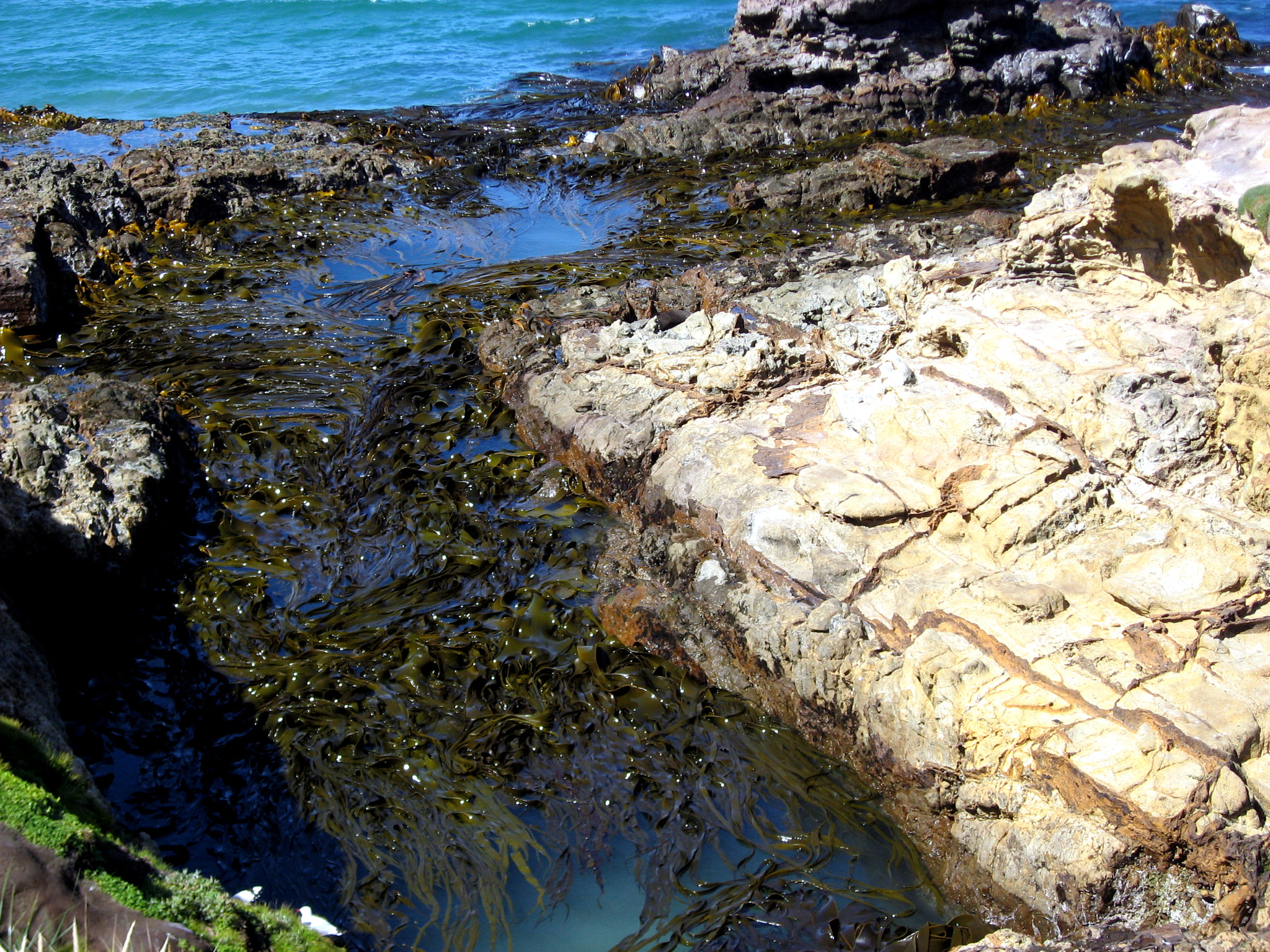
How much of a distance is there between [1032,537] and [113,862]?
3.26m

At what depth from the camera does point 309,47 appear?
801 inches

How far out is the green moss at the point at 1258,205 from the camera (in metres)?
3.49

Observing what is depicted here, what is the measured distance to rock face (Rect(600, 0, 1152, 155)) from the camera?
1126 centimetres

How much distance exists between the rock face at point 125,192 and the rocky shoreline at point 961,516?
0.11 m

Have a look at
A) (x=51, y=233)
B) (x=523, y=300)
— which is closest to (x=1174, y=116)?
(x=523, y=300)

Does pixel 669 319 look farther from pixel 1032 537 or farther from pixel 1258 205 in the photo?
pixel 1258 205

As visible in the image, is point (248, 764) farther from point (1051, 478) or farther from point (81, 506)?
point (1051, 478)

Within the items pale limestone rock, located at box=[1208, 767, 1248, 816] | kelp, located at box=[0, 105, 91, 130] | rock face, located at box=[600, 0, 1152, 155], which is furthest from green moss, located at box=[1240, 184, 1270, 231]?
kelp, located at box=[0, 105, 91, 130]

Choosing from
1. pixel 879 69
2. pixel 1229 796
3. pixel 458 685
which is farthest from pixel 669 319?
pixel 879 69

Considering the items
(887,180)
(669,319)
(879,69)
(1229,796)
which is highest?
(879,69)

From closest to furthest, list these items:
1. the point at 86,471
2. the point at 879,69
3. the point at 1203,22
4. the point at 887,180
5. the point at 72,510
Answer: the point at 72,510 → the point at 86,471 → the point at 887,180 → the point at 879,69 → the point at 1203,22

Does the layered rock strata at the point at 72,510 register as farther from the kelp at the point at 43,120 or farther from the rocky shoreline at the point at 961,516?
the kelp at the point at 43,120

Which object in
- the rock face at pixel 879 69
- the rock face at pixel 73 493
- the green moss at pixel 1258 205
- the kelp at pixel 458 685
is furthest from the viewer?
the rock face at pixel 879 69

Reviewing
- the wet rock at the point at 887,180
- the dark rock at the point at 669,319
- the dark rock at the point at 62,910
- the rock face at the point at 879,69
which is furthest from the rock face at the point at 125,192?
the dark rock at the point at 62,910
